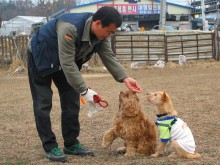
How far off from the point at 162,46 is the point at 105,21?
18215mm

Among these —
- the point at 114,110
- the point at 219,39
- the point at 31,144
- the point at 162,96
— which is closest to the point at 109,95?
the point at 114,110

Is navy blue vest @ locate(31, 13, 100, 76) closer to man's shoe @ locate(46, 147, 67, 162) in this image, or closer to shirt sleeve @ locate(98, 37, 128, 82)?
shirt sleeve @ locate(98, 37, 128, 82)

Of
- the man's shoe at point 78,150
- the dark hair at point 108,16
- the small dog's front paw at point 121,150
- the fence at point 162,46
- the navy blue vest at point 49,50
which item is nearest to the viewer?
the dark hair at point 108,16

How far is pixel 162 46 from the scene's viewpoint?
71.7 feet

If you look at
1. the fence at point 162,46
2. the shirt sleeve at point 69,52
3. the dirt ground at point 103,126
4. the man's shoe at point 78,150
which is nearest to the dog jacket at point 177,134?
the dirt ground at point 103,126

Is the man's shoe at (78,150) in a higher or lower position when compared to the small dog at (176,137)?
lower

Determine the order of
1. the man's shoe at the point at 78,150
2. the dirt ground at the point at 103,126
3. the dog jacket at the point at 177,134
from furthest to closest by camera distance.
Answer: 1. the man's shoe at the point at 78,150
2. the dirt ground at the point at 103,126
3. the dog jacket at the point at 177,134

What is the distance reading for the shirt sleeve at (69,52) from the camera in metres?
4.03

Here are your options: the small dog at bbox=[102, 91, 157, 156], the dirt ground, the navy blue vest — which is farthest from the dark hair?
the dirt ground

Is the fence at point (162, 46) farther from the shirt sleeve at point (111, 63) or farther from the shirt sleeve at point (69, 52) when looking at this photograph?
the shirt sleeve at point (69, 52)

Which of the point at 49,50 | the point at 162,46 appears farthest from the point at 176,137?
the point at 162,46

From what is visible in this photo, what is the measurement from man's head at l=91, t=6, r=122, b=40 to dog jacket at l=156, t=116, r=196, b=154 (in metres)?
1.21

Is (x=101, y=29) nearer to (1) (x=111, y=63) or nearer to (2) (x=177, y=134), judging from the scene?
(1) (x=111, y=63)

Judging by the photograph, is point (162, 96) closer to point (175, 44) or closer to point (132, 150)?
point (132, 150)
